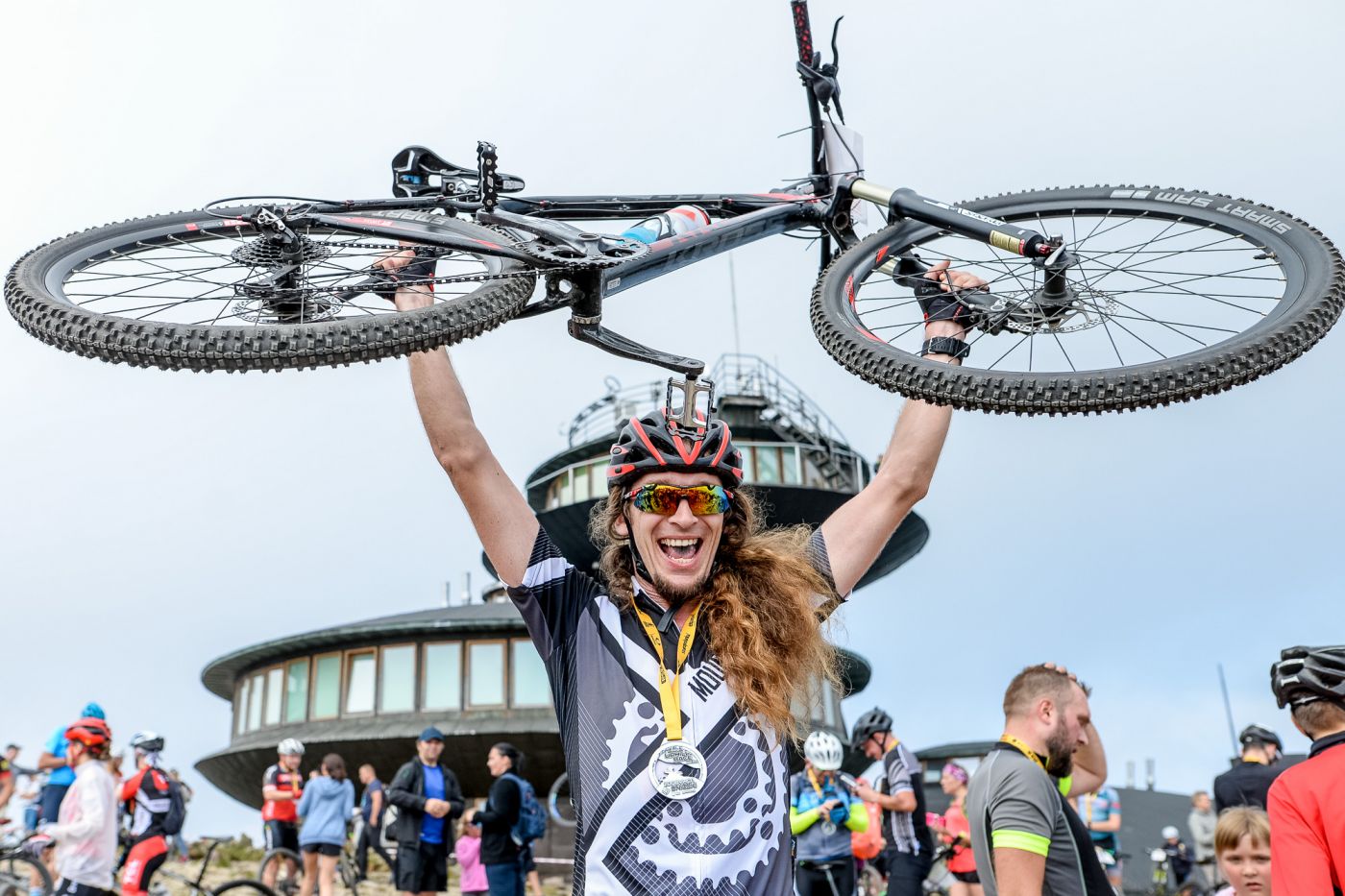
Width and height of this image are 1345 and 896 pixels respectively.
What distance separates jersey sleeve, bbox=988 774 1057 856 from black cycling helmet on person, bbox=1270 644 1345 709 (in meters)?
0.96

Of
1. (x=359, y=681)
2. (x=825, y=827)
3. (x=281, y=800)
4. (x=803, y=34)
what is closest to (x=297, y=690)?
(x=359, y=681)

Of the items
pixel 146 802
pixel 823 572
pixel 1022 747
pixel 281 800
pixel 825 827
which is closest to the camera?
pixel 823 572

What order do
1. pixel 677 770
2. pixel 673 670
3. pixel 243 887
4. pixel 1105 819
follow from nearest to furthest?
pixel 677 770, pixel 673 670, pixel 243 887, pixel 1105 819

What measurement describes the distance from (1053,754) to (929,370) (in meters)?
2.07

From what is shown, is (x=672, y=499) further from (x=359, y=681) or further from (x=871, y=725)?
(x=359, y=681)

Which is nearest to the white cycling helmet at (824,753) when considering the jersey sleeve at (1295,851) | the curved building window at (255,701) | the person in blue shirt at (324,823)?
the person in blue shirt at (324,823)

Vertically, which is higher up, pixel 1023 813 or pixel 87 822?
pixel 87 822

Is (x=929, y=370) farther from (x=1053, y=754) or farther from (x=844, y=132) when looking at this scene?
(x=844, y=132)

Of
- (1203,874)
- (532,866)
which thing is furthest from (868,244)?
(1203,874)

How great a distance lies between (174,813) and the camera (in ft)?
39.6

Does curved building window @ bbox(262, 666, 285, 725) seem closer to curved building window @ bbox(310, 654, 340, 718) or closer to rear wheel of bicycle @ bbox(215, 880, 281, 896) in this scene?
curved building window @ bbox(310, 654, 340, 718)

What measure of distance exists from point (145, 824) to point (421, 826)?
2.49 metres

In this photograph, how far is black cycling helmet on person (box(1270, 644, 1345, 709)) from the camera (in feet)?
15.3

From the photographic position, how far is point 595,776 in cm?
351
